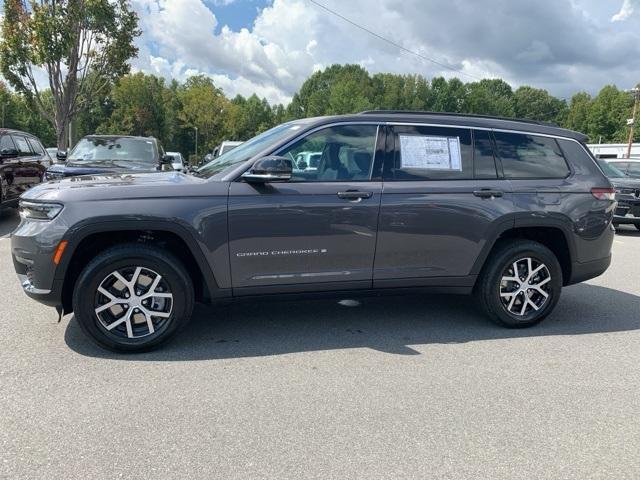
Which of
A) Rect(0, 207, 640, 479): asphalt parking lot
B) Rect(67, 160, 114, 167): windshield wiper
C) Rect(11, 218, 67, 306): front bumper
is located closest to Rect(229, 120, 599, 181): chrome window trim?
Rect(11, 218, 67, 306): front bumper

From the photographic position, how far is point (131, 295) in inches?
149

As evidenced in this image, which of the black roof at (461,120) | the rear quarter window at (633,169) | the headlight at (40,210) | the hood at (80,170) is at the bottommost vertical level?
the headlight at (40,210)

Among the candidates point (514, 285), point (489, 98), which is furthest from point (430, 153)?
point (489, 98)

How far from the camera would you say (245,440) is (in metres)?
2.77

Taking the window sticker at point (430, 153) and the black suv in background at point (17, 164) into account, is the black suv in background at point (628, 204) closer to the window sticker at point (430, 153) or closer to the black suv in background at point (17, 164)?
the window sticker at point (430, 153)

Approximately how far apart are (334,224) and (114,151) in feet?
22.4

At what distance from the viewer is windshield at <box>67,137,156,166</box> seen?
29.8ft

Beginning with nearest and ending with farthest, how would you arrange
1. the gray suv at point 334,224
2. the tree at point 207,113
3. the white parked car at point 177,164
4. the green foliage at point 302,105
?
1. the gray suv at point 334,224
2. the white parked car at point 177,164
3. the tree at point 207,113
4. the green foliage at point 302,105

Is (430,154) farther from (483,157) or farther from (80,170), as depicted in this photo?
(80,170)

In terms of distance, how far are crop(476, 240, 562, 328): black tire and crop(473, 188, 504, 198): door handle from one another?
0.49m

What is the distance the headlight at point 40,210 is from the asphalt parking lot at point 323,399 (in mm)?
998

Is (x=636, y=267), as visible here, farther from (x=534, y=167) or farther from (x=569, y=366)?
(x=569, y=366)

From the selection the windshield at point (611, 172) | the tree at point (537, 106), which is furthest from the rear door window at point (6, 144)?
the tree at point (537, 106)

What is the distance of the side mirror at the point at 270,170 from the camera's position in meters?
3.73
